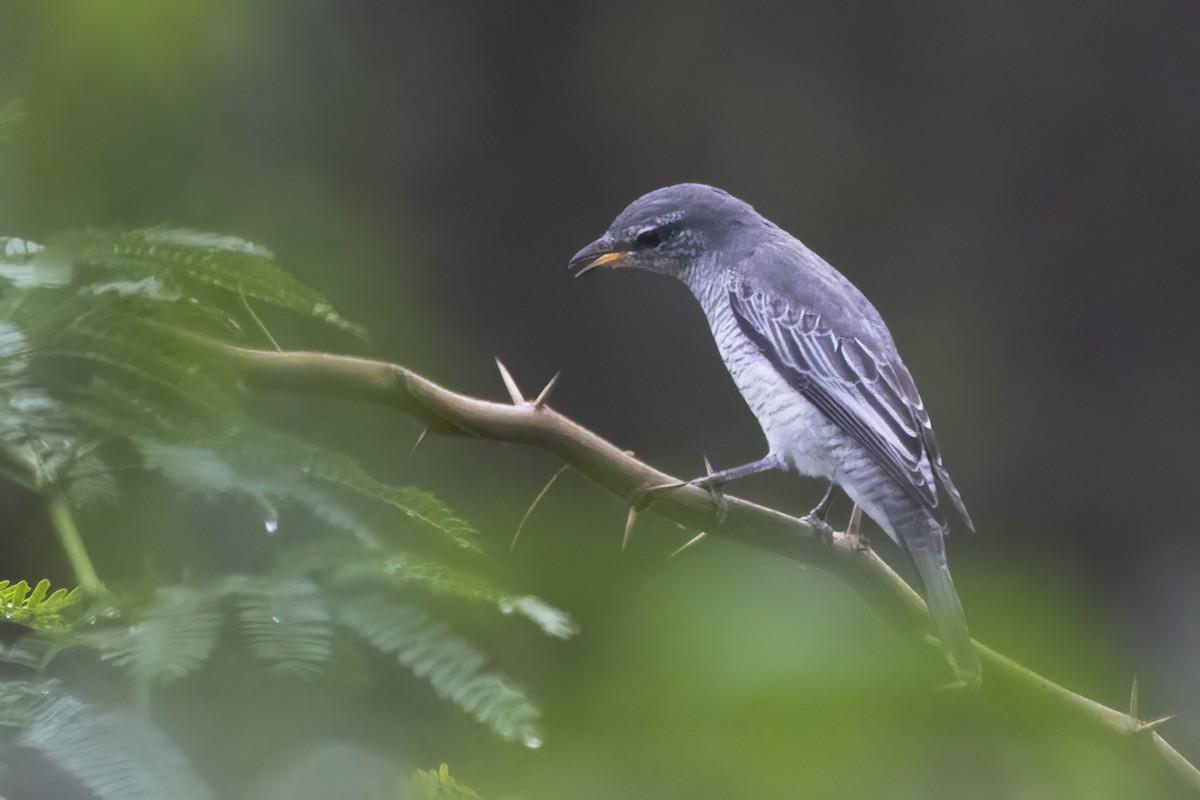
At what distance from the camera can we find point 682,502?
35.1 inches

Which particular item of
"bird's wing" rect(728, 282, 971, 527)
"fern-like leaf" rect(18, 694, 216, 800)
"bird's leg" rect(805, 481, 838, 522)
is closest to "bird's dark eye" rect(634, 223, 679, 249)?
"bird's wing" rect(728, 282, 971, 527)

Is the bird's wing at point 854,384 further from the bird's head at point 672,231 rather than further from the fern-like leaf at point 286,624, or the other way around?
the fern-like leaf at point 286,624

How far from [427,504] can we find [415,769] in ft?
0.78

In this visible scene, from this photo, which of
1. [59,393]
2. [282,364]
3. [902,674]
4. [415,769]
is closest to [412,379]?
[282,364]

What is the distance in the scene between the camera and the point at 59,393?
629mm

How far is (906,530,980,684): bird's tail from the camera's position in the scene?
0.90 meters

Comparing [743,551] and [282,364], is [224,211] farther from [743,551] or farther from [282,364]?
[743,551]

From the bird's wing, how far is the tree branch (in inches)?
4.9

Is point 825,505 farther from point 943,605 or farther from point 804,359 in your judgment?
point 943,605

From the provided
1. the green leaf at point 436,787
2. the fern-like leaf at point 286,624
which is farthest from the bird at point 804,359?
the fern-like leaf at point 286,624

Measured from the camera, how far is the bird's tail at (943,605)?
2.95ft

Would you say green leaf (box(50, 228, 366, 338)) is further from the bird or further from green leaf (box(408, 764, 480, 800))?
the bird

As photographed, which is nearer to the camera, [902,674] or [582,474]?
[582,474]

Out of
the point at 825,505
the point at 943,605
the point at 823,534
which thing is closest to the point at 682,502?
the point at 823,534
